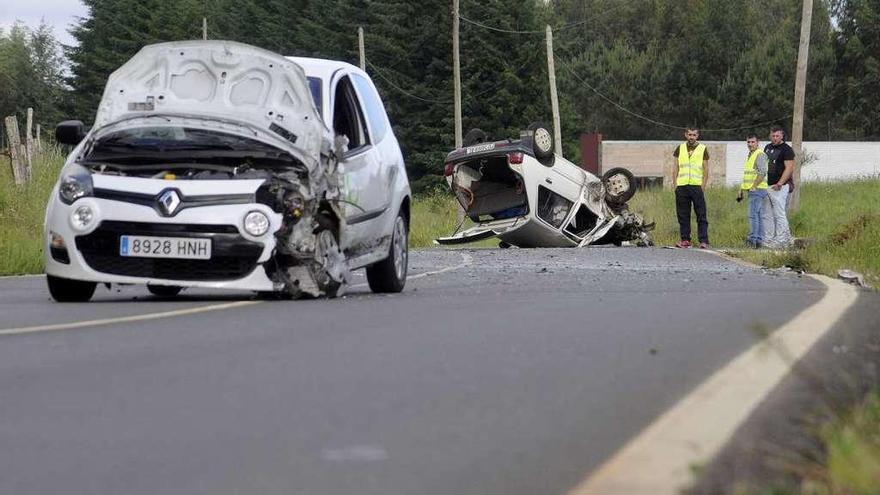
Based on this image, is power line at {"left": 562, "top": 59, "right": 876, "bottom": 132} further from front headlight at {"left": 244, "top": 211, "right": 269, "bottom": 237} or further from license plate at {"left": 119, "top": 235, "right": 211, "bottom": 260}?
license plate at {"left": 119, "top": 235, "right": 211, "bottom": 260}

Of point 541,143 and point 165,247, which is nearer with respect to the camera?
point 165,247

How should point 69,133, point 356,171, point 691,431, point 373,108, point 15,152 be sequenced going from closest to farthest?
1. point 691,431
2. point 356,171
3. point 69,133
4. point 373,108
5. point 15,152

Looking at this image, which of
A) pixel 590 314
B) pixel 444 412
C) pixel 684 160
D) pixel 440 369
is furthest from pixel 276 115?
pixel 684 160

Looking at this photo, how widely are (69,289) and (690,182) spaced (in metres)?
16.5

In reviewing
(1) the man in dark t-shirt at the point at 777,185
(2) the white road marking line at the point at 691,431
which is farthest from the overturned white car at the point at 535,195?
(2) the white road marking line at the point at 691,431

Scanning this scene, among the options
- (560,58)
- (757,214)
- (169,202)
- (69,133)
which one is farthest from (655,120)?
(169,202)

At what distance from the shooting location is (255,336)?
8.26 meters

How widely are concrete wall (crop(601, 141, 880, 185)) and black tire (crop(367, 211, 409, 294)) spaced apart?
5338 centimetres

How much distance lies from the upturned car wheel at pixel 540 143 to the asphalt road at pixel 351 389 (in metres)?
15.7

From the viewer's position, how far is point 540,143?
1064 inches

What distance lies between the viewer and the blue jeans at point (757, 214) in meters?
26.4

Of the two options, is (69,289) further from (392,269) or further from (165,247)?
(392,269)

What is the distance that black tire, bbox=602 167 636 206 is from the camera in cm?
2786

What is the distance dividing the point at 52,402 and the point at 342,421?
120cm
